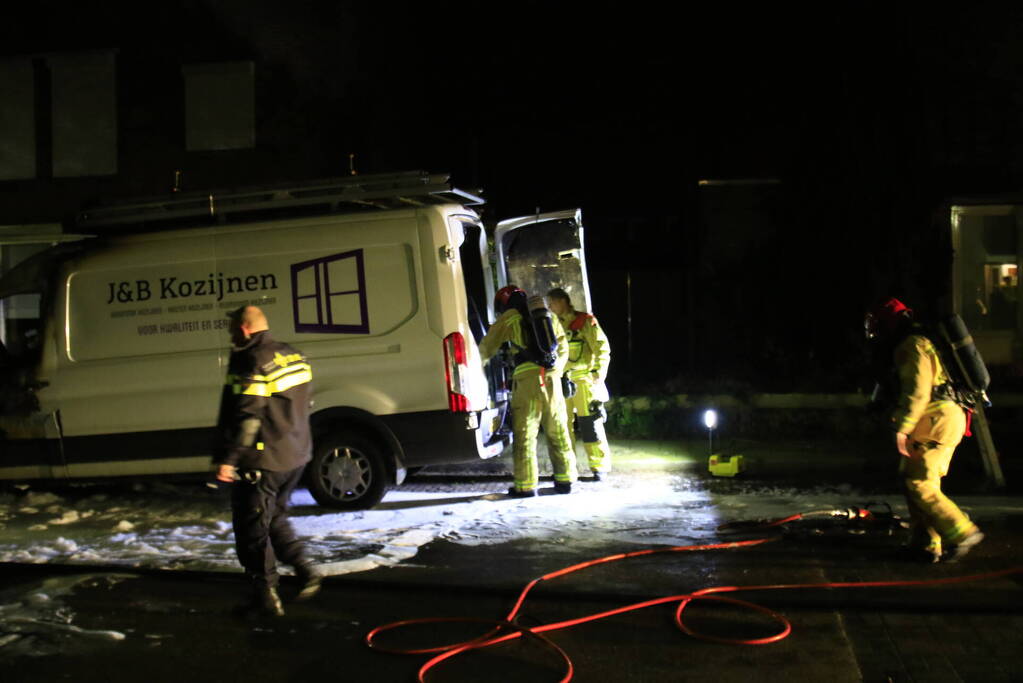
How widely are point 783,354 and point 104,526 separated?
340 inches

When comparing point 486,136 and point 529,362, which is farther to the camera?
point 486,136

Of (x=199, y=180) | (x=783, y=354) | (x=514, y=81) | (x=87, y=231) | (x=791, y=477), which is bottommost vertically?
(x=791, y=477)

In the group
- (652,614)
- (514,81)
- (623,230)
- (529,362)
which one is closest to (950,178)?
(623,230)

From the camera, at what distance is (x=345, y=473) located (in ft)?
24.9

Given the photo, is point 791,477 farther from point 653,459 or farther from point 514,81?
point 514,81

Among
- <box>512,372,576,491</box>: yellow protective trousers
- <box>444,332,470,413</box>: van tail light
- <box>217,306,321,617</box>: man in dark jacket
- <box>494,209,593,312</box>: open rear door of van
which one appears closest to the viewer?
<box>217,306,321,617</box>: man in dark jacket

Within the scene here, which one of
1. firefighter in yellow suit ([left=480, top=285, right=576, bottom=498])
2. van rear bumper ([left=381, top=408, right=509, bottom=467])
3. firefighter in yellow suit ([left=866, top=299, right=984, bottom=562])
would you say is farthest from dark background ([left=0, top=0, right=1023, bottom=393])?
firefighter in yellow suit ([left=866, top=299, right=984, bottom=562])

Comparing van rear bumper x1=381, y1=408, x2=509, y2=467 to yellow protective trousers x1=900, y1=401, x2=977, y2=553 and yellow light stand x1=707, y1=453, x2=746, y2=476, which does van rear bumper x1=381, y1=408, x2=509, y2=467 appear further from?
yellow protective trousers x1=900, y1=401, x2=977, y2=553

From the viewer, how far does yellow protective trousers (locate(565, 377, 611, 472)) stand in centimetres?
856

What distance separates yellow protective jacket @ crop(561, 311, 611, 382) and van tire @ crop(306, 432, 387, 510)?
2.06 metres

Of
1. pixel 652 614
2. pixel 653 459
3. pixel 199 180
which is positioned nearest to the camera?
pixel 652 614

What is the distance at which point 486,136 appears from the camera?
16.5 meters

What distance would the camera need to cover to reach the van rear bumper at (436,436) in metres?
7.41

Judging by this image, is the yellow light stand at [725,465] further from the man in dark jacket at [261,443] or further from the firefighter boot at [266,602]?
the firefighter boot at [266,602]
